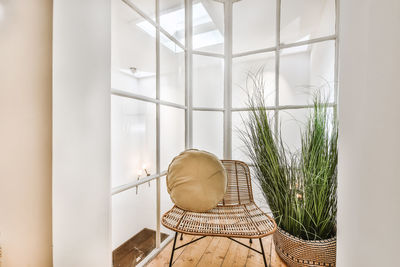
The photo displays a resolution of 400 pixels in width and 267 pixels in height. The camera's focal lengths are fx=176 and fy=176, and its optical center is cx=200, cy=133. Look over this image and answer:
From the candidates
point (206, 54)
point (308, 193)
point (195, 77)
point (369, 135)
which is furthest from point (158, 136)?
point (369, 135)

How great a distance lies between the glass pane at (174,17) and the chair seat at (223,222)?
4.79 feet

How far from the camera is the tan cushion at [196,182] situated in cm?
124

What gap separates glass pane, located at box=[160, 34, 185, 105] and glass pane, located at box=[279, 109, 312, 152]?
0.95 m

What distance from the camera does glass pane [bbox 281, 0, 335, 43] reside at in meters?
1.44

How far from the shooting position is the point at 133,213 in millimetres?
1172

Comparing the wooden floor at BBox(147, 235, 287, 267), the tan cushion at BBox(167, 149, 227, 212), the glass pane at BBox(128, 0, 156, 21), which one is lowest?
the wooden floor at BBox(147, 235, 287, 267)

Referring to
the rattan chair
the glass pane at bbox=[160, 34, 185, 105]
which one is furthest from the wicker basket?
the glass pane at bbox=[160, 34, 185, 105]

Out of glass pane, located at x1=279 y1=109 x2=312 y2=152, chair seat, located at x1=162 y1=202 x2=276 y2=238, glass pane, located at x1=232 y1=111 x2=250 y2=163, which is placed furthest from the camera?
glass pane, located at x1=232 y1=111 x2=250 y2=163

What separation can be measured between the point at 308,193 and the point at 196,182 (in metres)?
0.73

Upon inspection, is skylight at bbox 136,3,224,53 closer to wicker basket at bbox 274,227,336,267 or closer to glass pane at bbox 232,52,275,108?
glass pane at bbox 232,52,275,108

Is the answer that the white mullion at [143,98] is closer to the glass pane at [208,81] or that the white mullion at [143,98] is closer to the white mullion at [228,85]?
the glass pane at [208,81]

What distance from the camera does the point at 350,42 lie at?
1.66 feet

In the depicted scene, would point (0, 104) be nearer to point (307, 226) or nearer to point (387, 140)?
→ point (387, 140)

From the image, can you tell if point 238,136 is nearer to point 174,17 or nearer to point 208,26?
point 208,26
